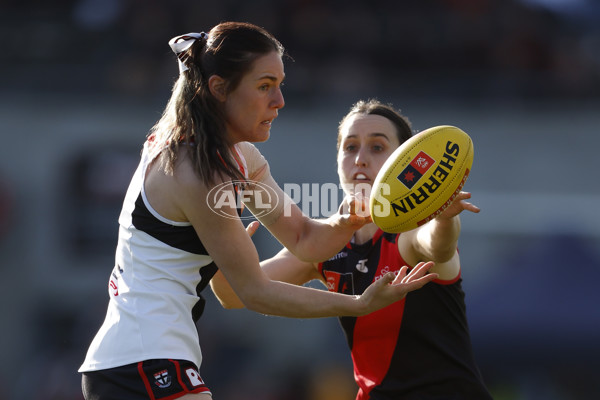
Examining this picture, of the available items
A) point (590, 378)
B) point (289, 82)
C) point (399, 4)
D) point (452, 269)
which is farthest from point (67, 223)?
point (452, 269)

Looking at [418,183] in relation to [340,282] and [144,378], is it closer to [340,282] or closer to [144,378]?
[340,282]

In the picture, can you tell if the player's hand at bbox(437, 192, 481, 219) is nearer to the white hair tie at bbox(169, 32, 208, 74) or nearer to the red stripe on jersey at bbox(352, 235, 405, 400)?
the red stripe on jersey at bbox(352, 235, 405, 400)

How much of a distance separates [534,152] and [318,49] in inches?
155

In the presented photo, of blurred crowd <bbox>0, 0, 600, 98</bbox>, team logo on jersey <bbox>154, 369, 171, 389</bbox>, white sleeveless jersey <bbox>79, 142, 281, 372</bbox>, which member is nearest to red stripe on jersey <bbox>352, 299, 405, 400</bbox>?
white sleeveless jersey <bbox>79, 142, 281, 372</bbox>

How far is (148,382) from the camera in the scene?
9.30 ft

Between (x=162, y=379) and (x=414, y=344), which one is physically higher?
(x=162, y=379)

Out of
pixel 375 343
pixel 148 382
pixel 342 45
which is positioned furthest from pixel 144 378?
pixel 342 45

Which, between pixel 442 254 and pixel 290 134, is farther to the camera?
pixel 290 134

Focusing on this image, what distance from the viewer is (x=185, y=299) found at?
2.97 m

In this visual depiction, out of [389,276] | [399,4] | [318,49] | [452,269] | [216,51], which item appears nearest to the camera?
[389,276]

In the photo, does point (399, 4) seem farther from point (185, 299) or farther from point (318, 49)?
point (185, 299)

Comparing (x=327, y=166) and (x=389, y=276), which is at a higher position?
(x=389, y=276)

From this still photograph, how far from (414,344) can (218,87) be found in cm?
150

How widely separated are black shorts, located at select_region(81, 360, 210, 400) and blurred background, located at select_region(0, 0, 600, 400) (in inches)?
299
